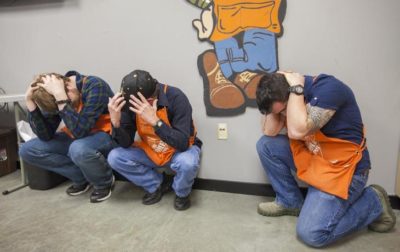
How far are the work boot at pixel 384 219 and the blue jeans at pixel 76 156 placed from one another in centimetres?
166

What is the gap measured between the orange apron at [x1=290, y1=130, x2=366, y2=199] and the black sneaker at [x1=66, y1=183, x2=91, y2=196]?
5.18 feet

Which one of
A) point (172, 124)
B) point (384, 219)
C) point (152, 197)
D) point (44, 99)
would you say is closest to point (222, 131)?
point (172, 124)

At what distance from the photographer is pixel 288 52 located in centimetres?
193

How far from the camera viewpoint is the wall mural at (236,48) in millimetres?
1931

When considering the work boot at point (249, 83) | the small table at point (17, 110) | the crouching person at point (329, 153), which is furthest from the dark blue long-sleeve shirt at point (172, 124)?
the small table at point (17, 110)

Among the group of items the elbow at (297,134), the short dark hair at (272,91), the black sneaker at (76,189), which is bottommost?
the black sneaker at (76,189)

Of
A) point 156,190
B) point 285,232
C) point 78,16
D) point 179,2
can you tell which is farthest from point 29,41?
point 285,232

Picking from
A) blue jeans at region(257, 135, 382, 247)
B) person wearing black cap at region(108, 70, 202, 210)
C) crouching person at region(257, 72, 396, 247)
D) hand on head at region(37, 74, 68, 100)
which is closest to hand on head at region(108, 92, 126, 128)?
person wearing black cap at region(108, 70, 202, 210)

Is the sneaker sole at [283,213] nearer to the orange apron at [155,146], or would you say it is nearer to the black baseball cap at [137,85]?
the orange apron at [155,146]

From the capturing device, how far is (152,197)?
2.14 m

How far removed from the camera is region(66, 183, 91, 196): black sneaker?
2320 millimetres

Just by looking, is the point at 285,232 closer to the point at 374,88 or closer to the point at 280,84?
the point at 280,84

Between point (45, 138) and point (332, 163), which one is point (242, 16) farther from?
point (45, 138)

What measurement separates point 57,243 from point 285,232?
1220mm
